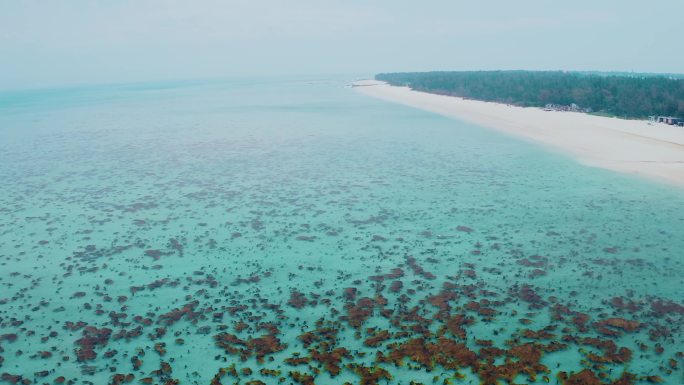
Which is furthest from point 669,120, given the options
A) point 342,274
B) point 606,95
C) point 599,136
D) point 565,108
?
point 342,274

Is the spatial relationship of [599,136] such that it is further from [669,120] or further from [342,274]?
[342,274]

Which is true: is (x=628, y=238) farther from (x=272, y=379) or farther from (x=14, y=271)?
(x=14, y=271)

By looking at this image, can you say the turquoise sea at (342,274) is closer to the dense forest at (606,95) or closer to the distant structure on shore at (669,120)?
the distant structure on shore at (669,120)

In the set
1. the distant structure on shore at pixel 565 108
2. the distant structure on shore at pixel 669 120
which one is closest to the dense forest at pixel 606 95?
the distant structure on shore at pixel 565 108

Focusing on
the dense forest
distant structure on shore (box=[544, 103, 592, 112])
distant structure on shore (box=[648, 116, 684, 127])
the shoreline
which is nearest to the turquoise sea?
the shoreline

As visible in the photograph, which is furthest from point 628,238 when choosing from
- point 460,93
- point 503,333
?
point 460,93

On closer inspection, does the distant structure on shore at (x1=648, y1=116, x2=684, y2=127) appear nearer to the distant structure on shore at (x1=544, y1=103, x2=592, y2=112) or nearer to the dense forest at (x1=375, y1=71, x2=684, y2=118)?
the dense forest at (x1=375, y1=71, x2=684, y2=118)
